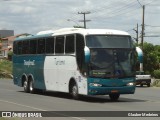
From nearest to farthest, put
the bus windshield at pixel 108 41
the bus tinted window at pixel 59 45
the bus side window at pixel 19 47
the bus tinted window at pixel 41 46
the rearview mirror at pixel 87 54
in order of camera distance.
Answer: the rearview mirror at pixel 87 54
the bus windshield at pixel 108 41
the bus tinted window at pixel 59 45
the bus tinted window at pixel 41 46
the bus side window at pixel 19 47

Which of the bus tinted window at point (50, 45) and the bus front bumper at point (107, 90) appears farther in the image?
the bus tinted window at point (50, 45)

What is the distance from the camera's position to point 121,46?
22766 millimetres

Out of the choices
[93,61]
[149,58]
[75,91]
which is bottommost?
[75,91]

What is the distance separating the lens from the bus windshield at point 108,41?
22.4 m

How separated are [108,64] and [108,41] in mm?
1095

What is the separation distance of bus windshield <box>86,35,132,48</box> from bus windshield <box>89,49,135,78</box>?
9.9 inches

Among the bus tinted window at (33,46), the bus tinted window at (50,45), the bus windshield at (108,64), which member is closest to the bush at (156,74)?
the bus tinted window at (33,46)

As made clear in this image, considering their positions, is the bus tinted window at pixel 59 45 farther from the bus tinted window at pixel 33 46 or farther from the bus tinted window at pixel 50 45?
the bus tinted window at pixel 33 46

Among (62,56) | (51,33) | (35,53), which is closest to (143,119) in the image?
(62,56)

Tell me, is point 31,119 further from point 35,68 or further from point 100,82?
point 35,68

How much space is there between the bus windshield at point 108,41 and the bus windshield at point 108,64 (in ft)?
0.82

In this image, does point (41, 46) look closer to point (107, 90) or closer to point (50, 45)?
point (50, 45)

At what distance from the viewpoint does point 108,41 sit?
2266 centimetres

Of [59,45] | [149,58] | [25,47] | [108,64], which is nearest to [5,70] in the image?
[149,58]
